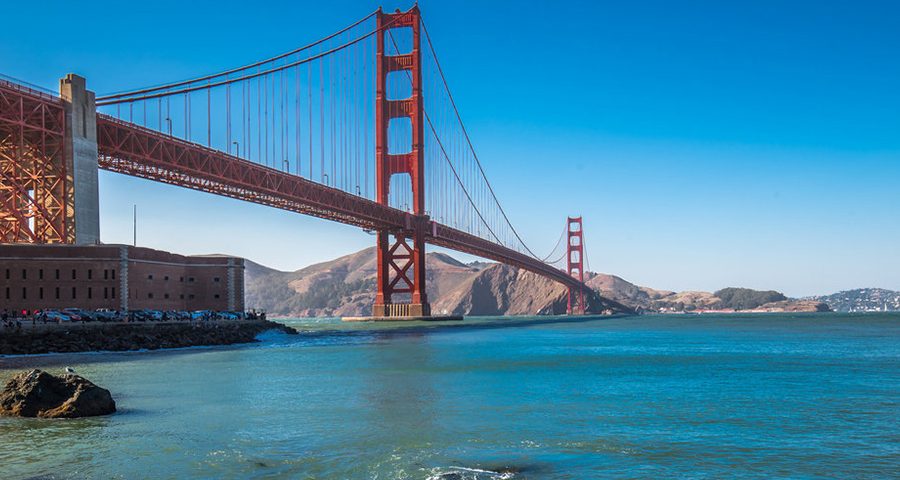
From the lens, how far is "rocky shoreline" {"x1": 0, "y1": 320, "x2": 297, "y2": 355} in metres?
34.8

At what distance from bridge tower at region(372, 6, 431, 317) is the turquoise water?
165 feet

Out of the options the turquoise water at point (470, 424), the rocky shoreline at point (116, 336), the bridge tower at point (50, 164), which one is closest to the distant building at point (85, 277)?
the bridge tower at point (50, 164)

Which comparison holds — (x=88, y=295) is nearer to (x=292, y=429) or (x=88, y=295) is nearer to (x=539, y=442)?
(x=292, y=429)

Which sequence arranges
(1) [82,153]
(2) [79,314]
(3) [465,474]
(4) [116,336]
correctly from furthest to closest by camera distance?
(1) [82,153] → (2) [79,314] → (4) [116,336] → (3) [465,474]

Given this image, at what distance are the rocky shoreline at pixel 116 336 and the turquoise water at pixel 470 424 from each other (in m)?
3.42

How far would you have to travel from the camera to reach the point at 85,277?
1727 inches

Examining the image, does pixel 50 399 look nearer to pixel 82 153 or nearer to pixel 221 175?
pixel 82 153

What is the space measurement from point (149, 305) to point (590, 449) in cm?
4042

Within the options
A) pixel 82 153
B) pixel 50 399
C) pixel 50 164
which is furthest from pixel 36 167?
pixel 50 399

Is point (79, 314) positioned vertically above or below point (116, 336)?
above

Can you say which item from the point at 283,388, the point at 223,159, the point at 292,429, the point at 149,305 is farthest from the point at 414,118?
the point at 292,429

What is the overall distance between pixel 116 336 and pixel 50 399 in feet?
77.0

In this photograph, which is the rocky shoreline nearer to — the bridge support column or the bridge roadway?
the bridge support column

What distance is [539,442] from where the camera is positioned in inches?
564
